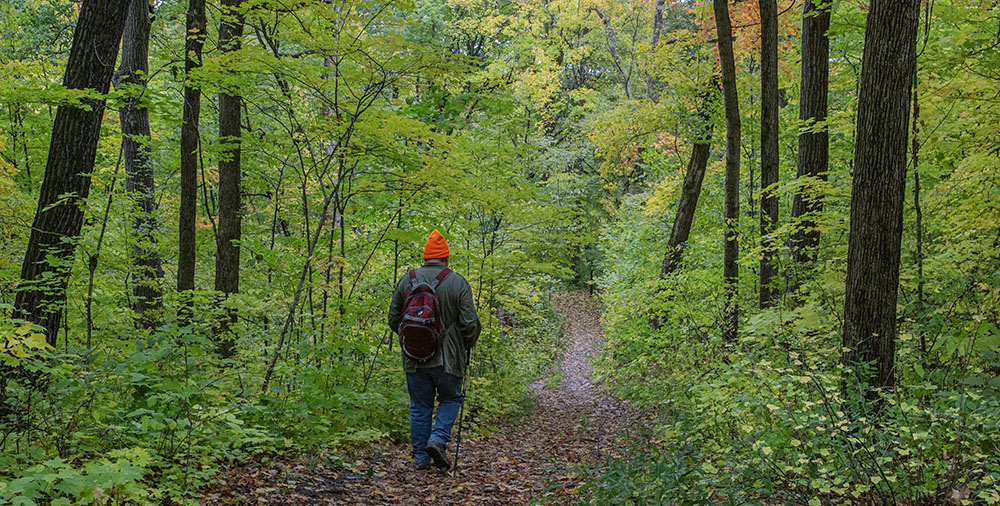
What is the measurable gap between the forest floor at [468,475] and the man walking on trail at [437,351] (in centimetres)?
40

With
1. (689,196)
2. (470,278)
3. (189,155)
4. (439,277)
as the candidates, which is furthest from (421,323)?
(689,196)

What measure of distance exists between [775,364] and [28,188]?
42.3 ft

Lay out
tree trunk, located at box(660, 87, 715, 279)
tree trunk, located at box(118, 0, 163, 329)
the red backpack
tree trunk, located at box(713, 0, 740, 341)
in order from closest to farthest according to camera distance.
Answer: the red backpack
tree trunk, located at box(118, 0, 163, 329)
tree trunk, located at box(713, 0, 740, 341)
tree trunk, located at box(660, 87, 715, 279)

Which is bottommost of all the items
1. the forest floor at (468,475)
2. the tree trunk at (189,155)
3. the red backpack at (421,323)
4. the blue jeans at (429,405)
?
the forest floor at (468,475)

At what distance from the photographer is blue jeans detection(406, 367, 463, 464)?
5520 millimetres

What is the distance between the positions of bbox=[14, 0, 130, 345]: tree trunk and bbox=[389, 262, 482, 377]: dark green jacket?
274cm

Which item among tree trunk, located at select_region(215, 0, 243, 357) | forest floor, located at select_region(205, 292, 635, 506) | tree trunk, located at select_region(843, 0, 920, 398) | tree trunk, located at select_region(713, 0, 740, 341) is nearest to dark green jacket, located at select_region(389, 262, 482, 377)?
forest floor, located at select_region(205, 292, 635, 506)

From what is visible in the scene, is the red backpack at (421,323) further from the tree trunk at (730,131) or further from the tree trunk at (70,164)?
the tree trunk at (730,131)

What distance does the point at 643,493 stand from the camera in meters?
4.04

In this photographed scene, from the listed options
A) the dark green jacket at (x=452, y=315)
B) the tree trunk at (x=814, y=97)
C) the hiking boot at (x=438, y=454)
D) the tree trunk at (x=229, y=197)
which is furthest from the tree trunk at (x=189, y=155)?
the tree trunk at (x=814, y=97)

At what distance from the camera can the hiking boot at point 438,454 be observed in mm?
5316

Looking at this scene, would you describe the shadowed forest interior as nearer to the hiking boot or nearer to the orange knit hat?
the hiking boot

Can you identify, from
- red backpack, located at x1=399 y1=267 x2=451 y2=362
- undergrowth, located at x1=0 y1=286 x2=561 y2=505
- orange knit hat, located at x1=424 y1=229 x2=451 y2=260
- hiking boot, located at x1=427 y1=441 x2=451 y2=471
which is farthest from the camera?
orange knit hat, located at x1=424 y1=229 x2=451 y2=260

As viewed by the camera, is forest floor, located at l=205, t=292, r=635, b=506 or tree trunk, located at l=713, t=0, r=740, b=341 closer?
forest floor, located at l=205, t=292, r=635, b=506
